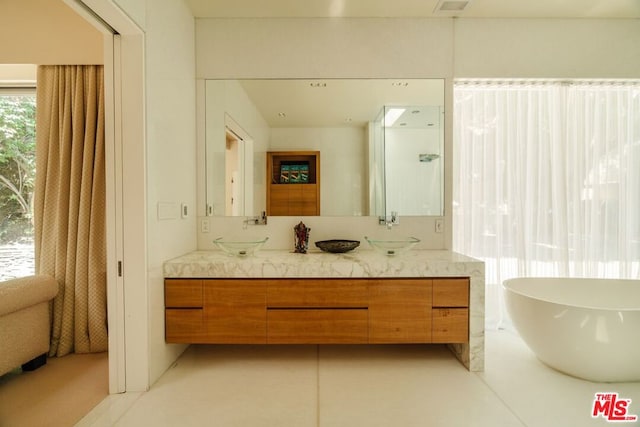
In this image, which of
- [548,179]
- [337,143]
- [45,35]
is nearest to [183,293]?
[337,143]

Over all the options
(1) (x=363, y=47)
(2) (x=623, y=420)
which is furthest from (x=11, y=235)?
(2) (x=623, y=420)

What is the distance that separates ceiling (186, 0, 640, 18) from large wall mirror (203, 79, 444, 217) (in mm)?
574

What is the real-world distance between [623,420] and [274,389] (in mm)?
2046

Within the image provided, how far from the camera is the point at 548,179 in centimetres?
269

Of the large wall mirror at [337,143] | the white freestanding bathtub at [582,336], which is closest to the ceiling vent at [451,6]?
the large wall mirror at [337,143]

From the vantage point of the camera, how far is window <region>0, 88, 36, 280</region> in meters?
2.56

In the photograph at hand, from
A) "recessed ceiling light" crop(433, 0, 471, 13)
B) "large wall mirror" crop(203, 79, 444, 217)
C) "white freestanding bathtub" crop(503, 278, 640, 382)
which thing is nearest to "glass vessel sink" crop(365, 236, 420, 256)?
"large wall mirror" crop(203, 79, 444, 217)

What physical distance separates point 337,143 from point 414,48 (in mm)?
1084

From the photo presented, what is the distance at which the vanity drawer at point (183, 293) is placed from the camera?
200 centimetres

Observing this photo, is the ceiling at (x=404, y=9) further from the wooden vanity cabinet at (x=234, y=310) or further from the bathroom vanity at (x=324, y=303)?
the wooden vanity cabinet at (x=234, y=310)

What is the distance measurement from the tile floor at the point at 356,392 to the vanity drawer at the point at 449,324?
275mm

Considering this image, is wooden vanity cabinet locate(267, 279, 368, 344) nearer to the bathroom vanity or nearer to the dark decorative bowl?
the bathroom vanity

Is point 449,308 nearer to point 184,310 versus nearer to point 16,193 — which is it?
point 184,310

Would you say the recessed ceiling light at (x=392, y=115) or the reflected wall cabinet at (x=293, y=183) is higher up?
the recessed ceiling light at (x=392, y=115)
